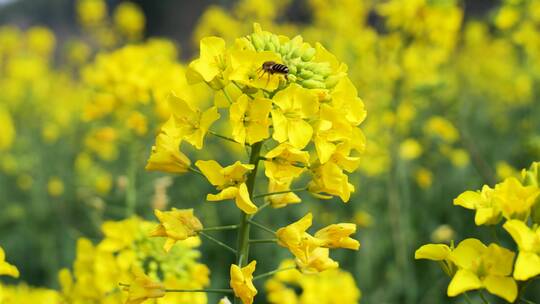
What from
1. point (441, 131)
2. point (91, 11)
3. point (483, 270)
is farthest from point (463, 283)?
point (91, 11)

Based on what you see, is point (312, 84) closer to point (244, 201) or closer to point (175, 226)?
point (244, 201)

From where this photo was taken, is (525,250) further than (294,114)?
No

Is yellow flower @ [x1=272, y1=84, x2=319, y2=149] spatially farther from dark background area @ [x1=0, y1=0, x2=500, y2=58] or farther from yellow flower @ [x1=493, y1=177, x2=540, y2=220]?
dark background area @ [x1=0, y1=0, x2=500, y2=58]

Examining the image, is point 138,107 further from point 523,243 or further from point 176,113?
point 523,243

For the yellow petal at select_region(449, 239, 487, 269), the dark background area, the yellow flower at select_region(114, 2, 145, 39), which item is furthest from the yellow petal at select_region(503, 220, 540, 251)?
the dark background area

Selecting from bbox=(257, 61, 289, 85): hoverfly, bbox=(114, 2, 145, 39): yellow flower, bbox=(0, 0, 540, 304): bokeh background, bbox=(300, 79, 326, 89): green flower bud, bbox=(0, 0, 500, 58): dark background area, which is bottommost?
bbox=(0, 0, 540, 304): bokeh background

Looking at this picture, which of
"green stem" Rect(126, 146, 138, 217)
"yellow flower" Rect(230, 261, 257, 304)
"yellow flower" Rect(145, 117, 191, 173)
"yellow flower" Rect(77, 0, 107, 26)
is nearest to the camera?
"yellow flower" Rect(230, 261, 257, 304)
